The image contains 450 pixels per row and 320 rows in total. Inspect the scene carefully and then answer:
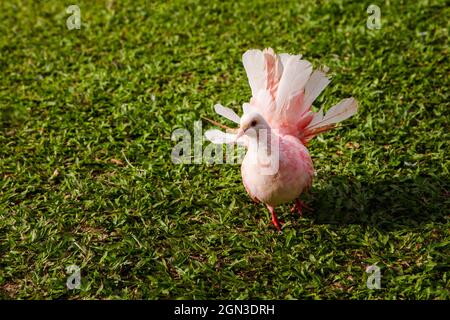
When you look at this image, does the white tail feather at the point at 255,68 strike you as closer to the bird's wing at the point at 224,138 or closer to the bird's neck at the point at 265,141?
the bird's wing at the point at 224,138

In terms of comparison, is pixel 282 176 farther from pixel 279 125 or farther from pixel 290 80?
pixel 290 80

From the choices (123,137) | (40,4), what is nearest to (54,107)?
(123,137)

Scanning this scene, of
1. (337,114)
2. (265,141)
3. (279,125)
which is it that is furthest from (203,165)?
(337,114)

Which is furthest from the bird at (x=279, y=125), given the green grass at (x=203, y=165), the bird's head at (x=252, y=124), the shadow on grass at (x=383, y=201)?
the green grass at (x=203, y=165)

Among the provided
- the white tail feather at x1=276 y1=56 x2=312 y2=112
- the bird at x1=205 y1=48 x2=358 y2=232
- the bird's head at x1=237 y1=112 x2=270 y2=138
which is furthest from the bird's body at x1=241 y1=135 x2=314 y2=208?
the white tail feather at x1=276 y1=56 x2=312 y2=112

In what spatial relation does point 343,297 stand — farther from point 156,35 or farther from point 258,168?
point 156,35

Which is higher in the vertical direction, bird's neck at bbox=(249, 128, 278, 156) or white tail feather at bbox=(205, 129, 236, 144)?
white tail feather at bbox=(205, 129, 236, 144)

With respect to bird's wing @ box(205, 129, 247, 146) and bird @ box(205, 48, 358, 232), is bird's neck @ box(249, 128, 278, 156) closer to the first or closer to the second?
bird @ box(205, 48, 358, 232)
